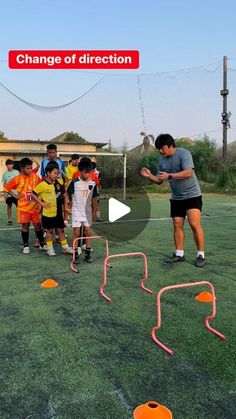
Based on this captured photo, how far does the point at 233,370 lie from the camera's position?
2.66 metres

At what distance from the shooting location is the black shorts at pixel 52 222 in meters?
6.36

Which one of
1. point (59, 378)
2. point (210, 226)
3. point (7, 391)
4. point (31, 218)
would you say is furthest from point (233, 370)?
point (210, 226)

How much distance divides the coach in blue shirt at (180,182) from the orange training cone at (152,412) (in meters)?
3.35

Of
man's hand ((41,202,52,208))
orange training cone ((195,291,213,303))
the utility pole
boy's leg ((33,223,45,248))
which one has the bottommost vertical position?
orange training cone ((195,291,213,303))

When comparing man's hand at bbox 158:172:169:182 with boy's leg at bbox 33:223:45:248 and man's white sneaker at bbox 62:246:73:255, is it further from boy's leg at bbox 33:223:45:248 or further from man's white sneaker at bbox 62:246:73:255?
boy's leg at bbox 33:223:45:248

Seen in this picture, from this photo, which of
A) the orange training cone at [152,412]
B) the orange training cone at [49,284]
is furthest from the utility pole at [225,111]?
the orange training cone at [152,412]

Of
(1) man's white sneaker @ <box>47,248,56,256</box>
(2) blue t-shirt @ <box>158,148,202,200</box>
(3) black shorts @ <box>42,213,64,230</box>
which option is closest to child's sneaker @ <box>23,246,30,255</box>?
(1) man's white sneaker @ <box>47,248,56,256</box>

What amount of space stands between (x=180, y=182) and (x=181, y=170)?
0.18m

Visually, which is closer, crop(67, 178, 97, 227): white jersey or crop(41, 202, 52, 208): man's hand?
crop(67, 178, 97, 227): white jersey

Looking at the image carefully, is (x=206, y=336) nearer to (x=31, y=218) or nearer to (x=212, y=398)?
(x=212, y=398)

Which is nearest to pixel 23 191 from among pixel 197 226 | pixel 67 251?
pixel 67 251

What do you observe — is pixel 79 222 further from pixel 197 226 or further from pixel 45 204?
pixel 197 226

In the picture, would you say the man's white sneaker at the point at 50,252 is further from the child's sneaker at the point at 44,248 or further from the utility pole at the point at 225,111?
the utility pole at the point at 225,111

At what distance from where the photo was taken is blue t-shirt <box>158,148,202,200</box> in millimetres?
5367
